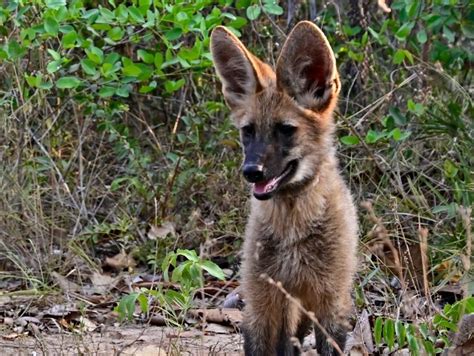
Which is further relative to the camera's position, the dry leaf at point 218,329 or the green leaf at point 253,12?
the green leaf at point 253,12

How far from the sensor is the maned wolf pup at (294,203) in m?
5.11

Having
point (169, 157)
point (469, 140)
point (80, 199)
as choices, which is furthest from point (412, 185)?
point (80, 199)

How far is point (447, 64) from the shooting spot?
7.21m

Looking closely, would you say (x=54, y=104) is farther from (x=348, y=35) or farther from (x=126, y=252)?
(x=348, y=35)

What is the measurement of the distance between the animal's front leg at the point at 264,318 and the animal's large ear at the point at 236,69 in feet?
3.18

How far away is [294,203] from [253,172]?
0.34 meters

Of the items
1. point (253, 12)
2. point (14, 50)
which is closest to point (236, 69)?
point (253, 12)

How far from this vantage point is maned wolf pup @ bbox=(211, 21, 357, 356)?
201 inches

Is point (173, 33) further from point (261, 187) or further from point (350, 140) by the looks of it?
point (261, 187)

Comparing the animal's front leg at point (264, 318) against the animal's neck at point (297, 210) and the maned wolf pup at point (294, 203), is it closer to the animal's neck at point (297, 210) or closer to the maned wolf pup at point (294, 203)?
the maned wolf pup at point (294, 203)

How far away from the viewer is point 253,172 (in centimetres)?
500

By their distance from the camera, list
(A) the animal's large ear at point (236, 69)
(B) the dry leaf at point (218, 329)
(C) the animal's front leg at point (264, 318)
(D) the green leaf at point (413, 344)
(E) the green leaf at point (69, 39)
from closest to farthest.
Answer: (D) the green leaf at point (413, 344) → (C) the animal's front leg at point (264, 318) → (A) the animal's large ear at point (236, 69) → (B) the dry leaf at point (218, 329) → (E) the green leaf at point (69, 39)

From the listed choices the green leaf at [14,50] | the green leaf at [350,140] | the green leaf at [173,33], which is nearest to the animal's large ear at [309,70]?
the green leaf at [350,140]

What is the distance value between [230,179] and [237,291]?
114 cm
